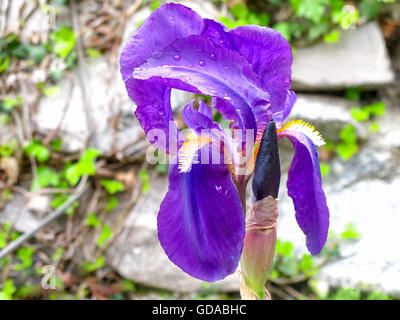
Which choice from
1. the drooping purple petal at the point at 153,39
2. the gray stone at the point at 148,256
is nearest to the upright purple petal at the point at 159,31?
→ the drooping purple petal at the point at 153,39

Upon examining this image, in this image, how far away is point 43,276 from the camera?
2.21 m

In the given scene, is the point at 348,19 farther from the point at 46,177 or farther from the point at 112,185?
the point at 46,177

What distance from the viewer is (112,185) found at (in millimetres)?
2232

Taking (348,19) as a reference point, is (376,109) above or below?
below

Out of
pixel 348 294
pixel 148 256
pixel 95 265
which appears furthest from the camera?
pixel 95 265

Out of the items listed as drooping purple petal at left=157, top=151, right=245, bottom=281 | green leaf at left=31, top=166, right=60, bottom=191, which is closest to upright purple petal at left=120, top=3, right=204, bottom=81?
drooping purple petal at left=157, top=151, right=245, bottom=281

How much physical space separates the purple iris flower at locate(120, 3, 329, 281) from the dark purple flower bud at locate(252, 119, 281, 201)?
4 centimetres

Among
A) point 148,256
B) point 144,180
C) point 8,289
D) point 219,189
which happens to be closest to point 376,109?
point 144,180

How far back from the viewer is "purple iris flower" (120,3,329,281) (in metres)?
0.55

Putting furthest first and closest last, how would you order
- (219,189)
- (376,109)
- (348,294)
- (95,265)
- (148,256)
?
(376,109), (95,265), (148,256), (348,294), (219,189)

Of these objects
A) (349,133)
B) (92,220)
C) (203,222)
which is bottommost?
(92,220)

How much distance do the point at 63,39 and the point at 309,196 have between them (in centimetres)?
217

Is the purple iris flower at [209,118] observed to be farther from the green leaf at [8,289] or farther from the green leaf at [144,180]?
the green leaf at [8,289]

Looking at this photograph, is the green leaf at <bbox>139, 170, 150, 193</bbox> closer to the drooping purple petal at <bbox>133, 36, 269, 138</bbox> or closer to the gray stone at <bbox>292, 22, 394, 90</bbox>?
the gray stone at <bbox>292, 22, 394, 90</bbox>
